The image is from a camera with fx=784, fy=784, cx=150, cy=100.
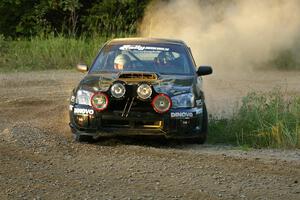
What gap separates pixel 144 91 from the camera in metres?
10.1

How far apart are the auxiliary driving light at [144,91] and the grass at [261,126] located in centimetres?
177

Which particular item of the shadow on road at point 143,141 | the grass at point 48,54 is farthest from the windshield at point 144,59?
the grass at point 48,54

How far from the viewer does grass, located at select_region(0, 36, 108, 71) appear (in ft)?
79.4

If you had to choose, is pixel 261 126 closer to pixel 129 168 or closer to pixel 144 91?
pixel 144 91

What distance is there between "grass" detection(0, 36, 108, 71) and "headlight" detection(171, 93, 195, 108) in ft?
44.7

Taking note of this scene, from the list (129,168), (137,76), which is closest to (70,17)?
(137,76)

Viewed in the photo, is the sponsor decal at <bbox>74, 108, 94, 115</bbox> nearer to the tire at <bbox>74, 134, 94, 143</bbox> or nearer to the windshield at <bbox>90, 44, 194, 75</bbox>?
the tire at <bbox>74, 134, 94, 143</bbox>

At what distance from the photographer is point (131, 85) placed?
10219mm

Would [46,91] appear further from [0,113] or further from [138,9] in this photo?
[138,9]

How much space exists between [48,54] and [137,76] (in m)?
14.4

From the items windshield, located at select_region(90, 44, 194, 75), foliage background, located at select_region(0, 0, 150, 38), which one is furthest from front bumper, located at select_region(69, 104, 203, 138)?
foliage background, located at select_region(0, 0, 150, 38)

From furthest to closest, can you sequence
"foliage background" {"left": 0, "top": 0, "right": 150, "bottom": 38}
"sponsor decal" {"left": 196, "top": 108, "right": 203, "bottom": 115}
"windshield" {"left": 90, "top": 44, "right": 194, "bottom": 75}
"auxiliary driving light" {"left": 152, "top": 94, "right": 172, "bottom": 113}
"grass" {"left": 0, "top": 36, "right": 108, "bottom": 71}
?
"foliage background" {"left": 0, "top": 0, "right": 150, "bottom": 38}
"grass" {"left": 0, "top": 36, "right": 108, "bottom": 71}
"windshield" {"left": 90, "top": 44, "right": 194, "bottom": 75}
"sponsor decal" {"left": 196, "top": 108, "right": 203, "bottom": 115}
"auxiliary driving light" {"left": 152, "top": 94, "right": 172, "bottom": 113}

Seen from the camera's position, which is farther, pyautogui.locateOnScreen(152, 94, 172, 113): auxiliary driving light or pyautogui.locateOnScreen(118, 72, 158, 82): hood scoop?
pyautogui.locateOnScreen(118, 72, 158, 82): hood scoop

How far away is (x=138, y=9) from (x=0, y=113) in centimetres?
1612
